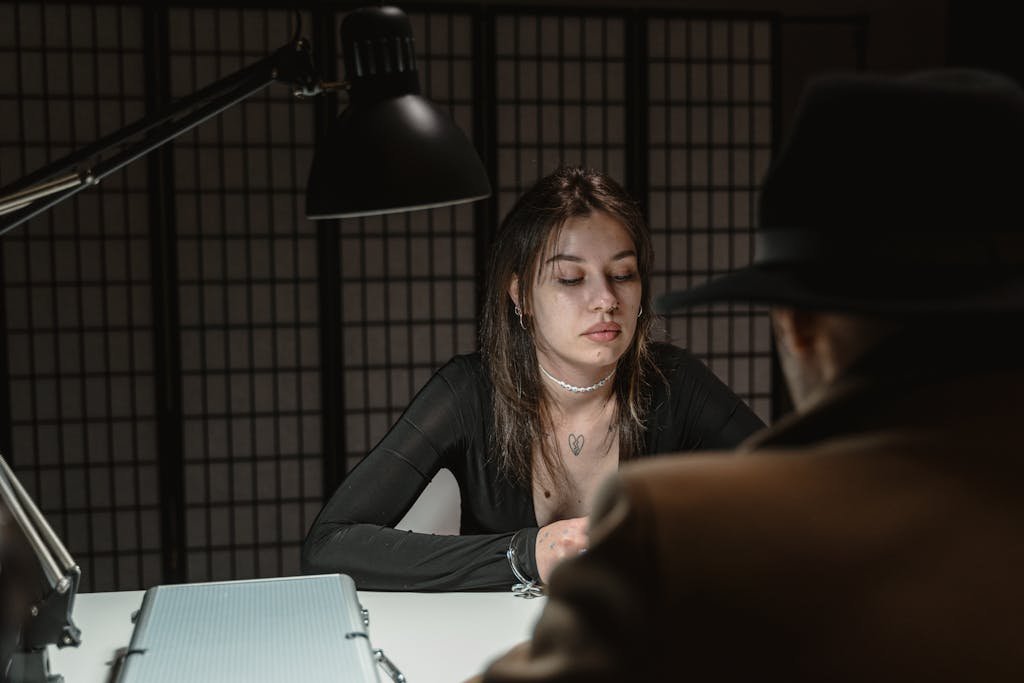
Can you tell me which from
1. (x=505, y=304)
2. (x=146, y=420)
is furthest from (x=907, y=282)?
(x=146, y=420)

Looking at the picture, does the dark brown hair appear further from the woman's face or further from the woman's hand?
the woman's hand

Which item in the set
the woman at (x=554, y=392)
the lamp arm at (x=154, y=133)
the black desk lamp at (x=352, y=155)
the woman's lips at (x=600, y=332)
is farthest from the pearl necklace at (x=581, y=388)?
the lamp arm at (x=154, y=133)

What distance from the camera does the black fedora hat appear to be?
0.62m

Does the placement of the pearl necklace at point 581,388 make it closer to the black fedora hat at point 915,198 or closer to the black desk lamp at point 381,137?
the black desk lamp at point 381,137

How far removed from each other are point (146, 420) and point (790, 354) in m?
3.04

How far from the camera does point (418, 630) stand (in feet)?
4.99

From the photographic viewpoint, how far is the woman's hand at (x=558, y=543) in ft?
5.38

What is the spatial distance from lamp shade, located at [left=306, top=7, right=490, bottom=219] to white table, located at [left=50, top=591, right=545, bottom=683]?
2.06 feet

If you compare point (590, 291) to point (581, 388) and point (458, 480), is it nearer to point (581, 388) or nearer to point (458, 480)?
point (581, 388)

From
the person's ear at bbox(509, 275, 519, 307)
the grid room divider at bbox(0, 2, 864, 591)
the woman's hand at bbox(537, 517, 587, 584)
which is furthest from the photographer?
the grid room divider at bbox(0, 2, 864, 591)

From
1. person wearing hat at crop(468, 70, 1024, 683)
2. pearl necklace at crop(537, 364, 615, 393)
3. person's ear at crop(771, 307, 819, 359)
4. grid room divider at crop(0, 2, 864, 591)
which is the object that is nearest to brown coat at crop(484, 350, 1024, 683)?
person wearing hat at crop(468, 70, 1024, 683)

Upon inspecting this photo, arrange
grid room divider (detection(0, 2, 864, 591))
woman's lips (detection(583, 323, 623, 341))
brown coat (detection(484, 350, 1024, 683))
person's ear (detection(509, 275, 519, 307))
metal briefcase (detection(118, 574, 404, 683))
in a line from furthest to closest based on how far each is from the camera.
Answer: grid room divider (detection(0, 2, 864, 591)), person's ear (detection(509, 275, 519, 307)), woman's lips (detection(583, 323, 623, 341)), metal briefcase (detection(118, 574, 404, 683)), brown coat (detection(484, 350, 1024, 683))

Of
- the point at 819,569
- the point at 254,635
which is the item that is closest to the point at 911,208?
the point at 819,569

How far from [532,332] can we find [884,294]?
1512mm
